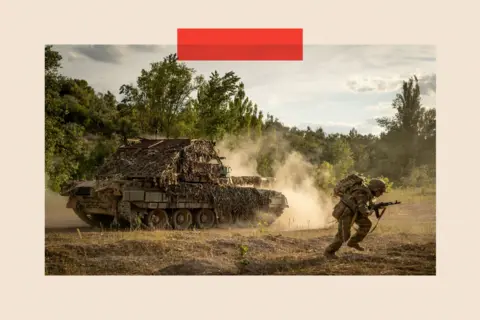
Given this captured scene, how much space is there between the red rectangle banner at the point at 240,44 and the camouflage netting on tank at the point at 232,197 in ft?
20.3

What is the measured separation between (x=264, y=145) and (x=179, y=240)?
486 cm

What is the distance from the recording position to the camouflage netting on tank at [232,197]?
1920cm

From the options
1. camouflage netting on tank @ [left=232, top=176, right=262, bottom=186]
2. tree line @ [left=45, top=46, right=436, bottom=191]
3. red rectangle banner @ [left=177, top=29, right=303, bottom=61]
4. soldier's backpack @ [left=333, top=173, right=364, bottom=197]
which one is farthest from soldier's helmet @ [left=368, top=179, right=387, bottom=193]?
camouflage netting on tank @ [left=232, top=176, right=262, bottom=186]

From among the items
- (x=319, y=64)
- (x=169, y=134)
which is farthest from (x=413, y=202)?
(x=169, y=134)

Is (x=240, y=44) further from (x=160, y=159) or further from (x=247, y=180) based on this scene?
(x=247, y=180)

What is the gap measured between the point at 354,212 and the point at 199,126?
5705mm

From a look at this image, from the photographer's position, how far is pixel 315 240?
14.9 metres

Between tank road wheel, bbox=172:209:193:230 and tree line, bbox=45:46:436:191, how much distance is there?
263 centimetres

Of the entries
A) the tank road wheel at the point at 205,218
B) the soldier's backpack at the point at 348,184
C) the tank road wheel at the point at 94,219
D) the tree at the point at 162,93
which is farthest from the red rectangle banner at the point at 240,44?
the tank road wheel at the point at 94,219

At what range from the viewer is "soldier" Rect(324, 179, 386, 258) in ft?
43.8

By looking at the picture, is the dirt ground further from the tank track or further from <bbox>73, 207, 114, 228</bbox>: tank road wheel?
<bbox>73, 207, 114, 228</bbox>: tank road wheel

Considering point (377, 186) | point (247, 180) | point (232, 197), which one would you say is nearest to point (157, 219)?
point (232, 197)

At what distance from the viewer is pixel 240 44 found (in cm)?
1333

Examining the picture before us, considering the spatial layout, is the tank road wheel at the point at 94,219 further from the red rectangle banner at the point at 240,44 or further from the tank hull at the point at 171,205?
the red rectangle banner at the point at 240,44
